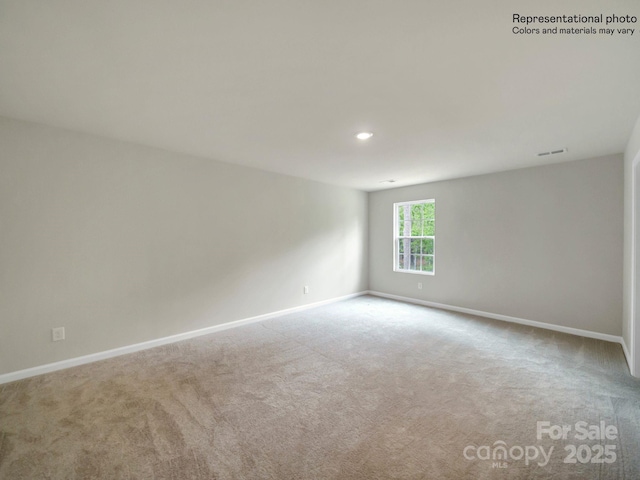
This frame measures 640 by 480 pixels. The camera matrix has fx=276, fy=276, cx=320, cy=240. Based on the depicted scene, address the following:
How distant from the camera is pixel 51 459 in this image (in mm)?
1681

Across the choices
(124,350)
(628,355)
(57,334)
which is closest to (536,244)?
(628,355)

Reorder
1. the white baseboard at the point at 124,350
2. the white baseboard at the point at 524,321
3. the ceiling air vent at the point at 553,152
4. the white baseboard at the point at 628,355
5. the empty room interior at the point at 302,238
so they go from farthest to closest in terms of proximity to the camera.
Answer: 1. the white baseboard at the point at 524,321
2. the ceiling air vent at the point at 553,152
3. the white baseboard at the point at 628,355
4. the white baseboard at the point at 124,350
5. the empty room interior at the point at 302,238

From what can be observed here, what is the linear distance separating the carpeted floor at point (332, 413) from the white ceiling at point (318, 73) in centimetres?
246

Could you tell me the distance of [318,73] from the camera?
1.90 metres

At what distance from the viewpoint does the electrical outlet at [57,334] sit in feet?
9.23

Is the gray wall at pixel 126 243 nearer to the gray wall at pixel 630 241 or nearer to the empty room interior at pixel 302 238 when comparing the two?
the empty room interior at pixel 302 238

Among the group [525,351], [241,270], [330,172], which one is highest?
[330,172]

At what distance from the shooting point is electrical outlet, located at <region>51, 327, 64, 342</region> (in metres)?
2.81

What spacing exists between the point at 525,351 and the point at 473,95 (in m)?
2.98

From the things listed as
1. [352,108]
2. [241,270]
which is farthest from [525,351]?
[241,270]

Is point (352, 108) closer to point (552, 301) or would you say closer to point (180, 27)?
point (180, 27)

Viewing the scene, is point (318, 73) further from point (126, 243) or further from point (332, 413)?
point (126, 243)

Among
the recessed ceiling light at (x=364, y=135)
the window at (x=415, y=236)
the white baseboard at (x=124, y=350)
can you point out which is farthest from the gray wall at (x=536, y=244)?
the white baseboard at (x=124, y=350)

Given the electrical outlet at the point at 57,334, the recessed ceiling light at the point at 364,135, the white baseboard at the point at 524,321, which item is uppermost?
the recessed ceiling light at the point at 364,135
